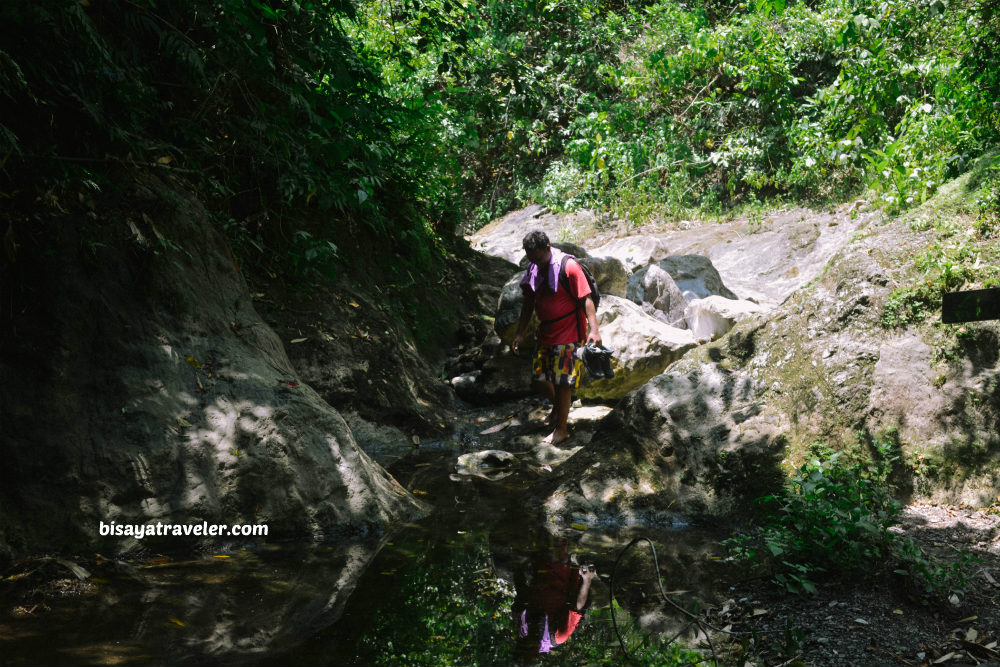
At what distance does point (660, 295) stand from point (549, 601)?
7.31 metres

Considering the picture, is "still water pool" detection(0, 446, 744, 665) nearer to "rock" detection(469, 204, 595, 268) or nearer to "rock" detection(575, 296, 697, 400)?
"rock" detection(575, 296, 697, 400)

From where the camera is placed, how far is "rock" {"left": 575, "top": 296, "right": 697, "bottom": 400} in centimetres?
788

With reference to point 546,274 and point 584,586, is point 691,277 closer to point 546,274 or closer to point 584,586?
point 546,274

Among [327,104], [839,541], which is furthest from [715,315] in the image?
[839,541]

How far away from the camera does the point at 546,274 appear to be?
21.4ft

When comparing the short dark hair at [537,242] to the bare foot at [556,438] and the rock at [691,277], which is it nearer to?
the bare foot at [556,438]

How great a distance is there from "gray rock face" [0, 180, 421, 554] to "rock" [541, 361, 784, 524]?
1.20 metres

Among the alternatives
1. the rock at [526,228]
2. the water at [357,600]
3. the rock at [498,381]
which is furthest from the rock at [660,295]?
the water at [357,600]

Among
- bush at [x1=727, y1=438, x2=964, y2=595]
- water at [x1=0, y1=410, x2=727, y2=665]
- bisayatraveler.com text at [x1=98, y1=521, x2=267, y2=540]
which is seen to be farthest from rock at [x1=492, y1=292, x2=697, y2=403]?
bisayatraveler.com text at [x1=98, y1=521, x2=267, y2=540]

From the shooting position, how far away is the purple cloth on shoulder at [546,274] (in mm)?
6449

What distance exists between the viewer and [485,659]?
271 centimetres

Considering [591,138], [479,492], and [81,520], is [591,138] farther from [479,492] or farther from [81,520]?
[81,520]

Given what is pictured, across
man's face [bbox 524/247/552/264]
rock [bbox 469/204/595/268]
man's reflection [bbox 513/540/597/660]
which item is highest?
rock [bbox 469/204/595/268]

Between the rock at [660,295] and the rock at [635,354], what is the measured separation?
156 centimetres
